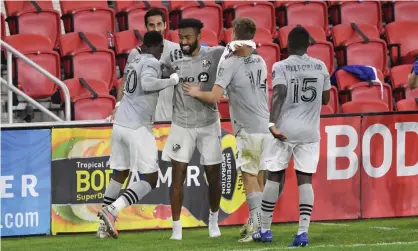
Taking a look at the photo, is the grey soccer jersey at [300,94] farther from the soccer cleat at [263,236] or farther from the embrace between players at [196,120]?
the soccer cleat at [263,236]

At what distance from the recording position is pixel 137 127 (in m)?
11.0

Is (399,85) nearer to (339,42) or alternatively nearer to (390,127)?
(339,42)

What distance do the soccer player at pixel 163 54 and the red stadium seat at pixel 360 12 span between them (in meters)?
5.92

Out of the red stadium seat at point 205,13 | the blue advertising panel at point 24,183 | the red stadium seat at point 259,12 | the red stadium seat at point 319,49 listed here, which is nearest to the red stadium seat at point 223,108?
the blue advertising panel at point 24,183

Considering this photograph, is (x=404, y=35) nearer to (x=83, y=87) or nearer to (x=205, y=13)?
(x=205, y=13)

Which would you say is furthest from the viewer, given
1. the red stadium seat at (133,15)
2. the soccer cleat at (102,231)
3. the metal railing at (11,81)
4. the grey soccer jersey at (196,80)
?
the red stadium seat at (133,15)

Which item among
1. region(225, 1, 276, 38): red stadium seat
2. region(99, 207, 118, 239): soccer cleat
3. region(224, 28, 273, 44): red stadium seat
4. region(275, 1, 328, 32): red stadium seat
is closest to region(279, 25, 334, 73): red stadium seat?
region(224, 28, 273, 44): red stadium seat

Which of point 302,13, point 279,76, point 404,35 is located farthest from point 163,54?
point 404,35

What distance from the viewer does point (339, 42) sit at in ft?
55.2

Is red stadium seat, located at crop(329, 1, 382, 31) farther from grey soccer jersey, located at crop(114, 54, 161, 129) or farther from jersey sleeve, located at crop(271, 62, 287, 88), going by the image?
jersey sleeve, located at crop(271, 62, 287, 88)

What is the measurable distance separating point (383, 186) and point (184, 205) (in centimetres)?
223

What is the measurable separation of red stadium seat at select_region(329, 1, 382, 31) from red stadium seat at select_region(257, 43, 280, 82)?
234 centimetres

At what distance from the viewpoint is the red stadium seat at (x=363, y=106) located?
46.8ft

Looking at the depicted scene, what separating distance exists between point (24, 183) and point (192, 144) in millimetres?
1857
